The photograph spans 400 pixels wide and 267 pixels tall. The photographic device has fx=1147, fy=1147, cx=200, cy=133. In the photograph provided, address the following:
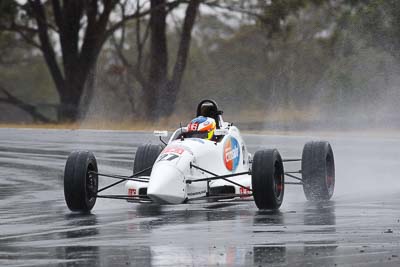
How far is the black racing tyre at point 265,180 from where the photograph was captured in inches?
547

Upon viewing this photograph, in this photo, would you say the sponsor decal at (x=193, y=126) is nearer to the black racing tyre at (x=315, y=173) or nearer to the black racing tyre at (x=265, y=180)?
the black racing tyre at (x=265, y=180)

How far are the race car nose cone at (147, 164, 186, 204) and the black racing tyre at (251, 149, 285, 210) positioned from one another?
0.89m

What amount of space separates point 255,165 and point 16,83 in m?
58.7

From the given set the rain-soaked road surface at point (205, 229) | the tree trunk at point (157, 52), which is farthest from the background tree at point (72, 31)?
the rain-soaked road surface at point (205, 229)

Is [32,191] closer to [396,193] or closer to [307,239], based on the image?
[396,193]

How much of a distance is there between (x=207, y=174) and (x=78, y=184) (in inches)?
68.3

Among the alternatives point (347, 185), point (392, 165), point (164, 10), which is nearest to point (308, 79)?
point (164, 10)

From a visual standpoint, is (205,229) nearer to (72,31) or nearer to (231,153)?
(231,153)

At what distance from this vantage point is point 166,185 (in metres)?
13.6

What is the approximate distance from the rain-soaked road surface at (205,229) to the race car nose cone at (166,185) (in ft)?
0.87

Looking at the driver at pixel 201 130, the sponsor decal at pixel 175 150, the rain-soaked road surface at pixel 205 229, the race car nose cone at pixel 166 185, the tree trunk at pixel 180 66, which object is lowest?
the rain-soaked road surface at pixel 205 229

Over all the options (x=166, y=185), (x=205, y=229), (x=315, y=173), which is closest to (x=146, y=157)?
(x=315, y=173)

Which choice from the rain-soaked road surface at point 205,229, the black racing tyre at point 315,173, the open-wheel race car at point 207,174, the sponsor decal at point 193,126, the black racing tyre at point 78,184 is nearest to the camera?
the rain-soaked road surface at point 205,229

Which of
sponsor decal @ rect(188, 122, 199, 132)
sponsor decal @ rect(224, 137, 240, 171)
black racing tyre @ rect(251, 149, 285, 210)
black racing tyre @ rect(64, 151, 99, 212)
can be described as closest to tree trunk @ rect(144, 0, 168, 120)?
sponsor decal @ rect(224, 137, 240, 171)
